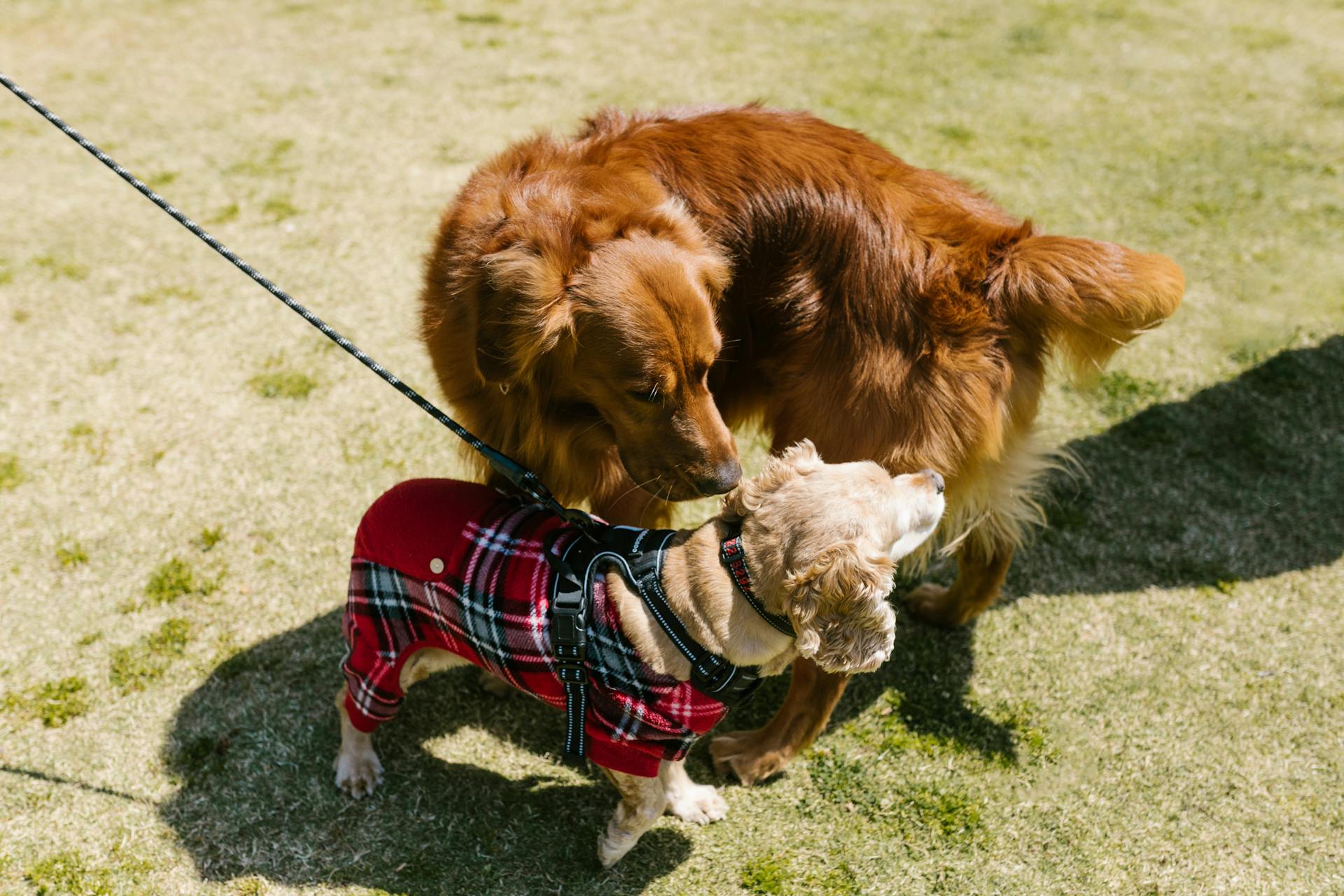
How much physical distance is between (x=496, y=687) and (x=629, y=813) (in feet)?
2.91

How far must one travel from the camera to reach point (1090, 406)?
4.55 m

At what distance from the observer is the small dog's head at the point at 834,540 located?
227cm

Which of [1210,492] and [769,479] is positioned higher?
[769,479]

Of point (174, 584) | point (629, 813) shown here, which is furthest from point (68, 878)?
point (629, 813)

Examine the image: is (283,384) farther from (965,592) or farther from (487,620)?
(965,592)

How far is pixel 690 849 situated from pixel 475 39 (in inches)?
285

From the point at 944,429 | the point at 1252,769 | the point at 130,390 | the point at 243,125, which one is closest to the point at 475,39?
the point at 243,125

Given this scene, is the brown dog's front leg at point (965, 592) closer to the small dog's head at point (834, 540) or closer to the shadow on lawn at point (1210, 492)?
the shadow on lawn at point (1210, 492)

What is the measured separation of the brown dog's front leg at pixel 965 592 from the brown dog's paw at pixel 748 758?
0.91 metres

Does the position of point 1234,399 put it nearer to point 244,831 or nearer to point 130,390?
point 244,831

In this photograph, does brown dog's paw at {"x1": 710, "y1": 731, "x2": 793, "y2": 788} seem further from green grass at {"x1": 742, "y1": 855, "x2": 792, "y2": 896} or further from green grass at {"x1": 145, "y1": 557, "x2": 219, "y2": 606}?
green grass at {"x1": 145, "y1": 557, "x2": 219, "y2": 606}

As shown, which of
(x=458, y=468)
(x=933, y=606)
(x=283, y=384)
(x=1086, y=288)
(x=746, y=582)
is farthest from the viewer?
(x=283, y=384)

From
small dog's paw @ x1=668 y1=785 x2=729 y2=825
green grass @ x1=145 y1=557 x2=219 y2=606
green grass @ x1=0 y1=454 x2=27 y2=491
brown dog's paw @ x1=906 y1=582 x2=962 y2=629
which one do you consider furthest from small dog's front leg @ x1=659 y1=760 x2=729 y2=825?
green grass @ x1=0 y1=454 x2=27 y2=491

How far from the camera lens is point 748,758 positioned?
3.07m
